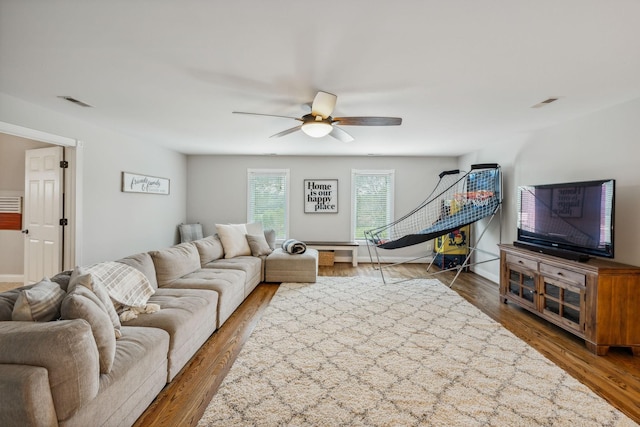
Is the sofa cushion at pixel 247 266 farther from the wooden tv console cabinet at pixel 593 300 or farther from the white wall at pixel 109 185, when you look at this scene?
the wooden tv console cabinet at pixel 593 300

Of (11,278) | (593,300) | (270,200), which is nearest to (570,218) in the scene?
(593,300)

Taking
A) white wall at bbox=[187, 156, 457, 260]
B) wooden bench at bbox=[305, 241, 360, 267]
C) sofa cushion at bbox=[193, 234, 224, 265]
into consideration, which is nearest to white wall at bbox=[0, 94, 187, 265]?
white wall at bbox=[187, 156, 457, 260]

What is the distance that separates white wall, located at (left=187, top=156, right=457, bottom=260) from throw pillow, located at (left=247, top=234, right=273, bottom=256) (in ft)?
5.08

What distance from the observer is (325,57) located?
2.15 meters

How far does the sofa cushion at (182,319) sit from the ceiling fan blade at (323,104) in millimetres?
1973

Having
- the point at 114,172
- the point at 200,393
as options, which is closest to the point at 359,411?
the point at 200,393

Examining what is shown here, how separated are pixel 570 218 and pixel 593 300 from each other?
0.87 meters

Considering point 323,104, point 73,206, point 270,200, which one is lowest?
point 73,206

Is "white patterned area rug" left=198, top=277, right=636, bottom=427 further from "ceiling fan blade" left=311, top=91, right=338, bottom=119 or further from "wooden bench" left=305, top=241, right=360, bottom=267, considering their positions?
"wooden bench" left=305, top=241, right=360, bottom=267

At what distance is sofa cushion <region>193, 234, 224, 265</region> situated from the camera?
4203mm

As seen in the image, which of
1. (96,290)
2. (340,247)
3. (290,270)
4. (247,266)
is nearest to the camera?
(96,290)

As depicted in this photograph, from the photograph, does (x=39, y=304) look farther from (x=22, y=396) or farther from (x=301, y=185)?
(x=301, y=185)

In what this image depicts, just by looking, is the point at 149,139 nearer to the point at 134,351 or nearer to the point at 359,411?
the point at 134,351

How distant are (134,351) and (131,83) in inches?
86.6
